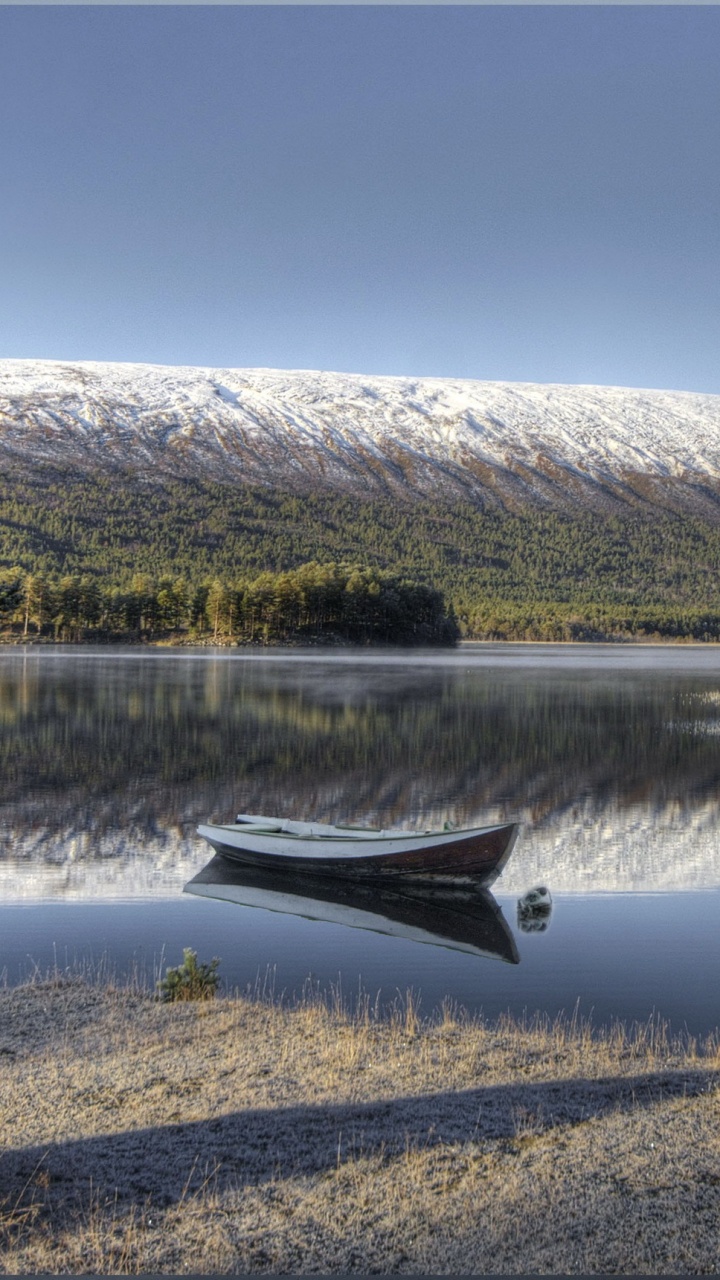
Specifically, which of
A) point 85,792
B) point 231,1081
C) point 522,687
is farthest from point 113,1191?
point 522,687

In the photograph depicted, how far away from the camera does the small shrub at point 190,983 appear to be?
13.8 metres

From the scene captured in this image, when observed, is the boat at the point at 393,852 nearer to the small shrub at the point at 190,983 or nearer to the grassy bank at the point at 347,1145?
the small shrub at the point at 190,983

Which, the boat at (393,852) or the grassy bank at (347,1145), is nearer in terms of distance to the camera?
the grassy bank at (347,1145)

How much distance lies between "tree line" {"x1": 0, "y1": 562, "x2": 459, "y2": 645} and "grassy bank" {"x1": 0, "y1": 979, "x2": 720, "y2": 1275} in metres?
161

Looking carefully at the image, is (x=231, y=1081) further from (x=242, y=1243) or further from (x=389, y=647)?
(x=389, y=647)

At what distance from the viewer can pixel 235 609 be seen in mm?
173375

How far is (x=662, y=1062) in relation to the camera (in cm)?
1152

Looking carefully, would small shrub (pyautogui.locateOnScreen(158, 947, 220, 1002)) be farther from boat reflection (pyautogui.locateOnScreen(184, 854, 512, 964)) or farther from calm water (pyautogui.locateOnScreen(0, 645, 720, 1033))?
boat reflection (pyautogui.locateOnScreen(184, 854, 512, 964))

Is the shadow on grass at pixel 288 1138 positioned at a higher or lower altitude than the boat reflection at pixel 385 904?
higher

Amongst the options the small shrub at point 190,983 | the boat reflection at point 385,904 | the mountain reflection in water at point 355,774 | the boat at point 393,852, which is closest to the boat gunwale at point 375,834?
the boat at point 393,852

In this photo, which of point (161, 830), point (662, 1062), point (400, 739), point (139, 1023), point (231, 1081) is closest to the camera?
point (231, 1081)

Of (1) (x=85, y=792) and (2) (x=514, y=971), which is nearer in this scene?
(2) (x=514, y=971)

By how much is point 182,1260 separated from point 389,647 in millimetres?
184915

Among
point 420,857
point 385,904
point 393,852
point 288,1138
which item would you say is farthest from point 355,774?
point 288,1138
